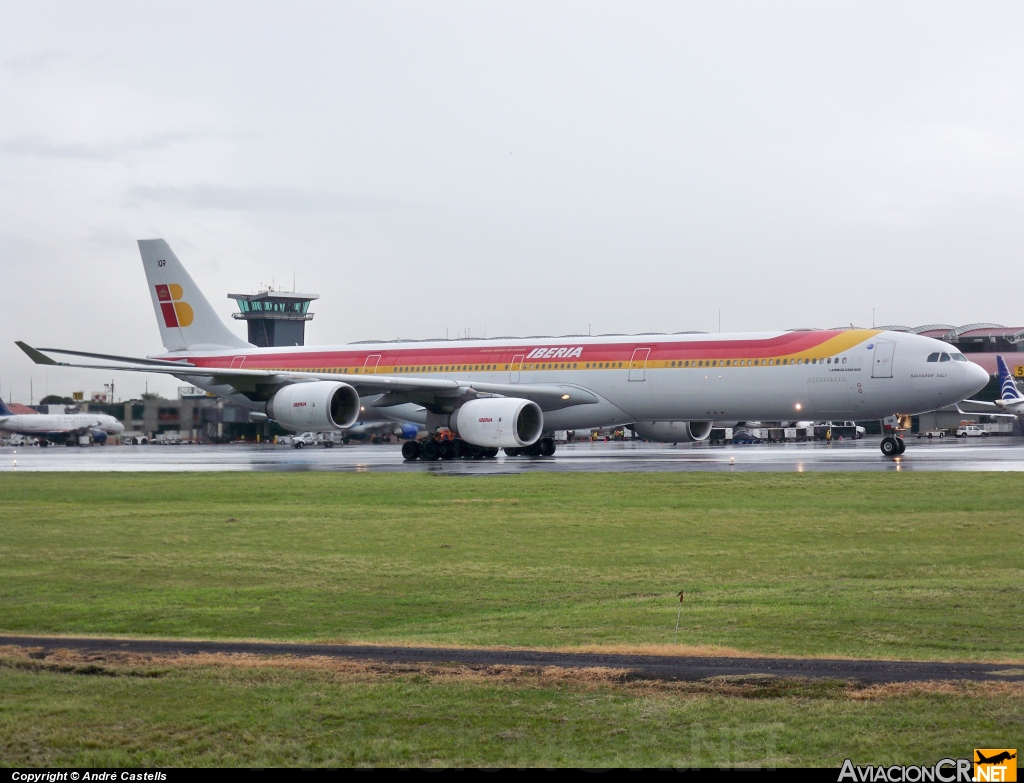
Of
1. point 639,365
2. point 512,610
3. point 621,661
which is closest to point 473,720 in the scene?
point 621,661

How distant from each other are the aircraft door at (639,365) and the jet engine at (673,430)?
14.9 feet

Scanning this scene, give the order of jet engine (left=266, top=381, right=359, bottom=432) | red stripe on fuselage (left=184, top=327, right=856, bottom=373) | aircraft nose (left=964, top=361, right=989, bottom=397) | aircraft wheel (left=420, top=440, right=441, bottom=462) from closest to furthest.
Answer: aircraft nose (left=964, top=361, right=989, bottom=397), red stripe on fuselage (left=184, top=327, right=856, bottom=373), jet engine (left=266, top=381, right=359, bottom=432), aircraft wheel (left=420, top=440, right=441, bottom=462)

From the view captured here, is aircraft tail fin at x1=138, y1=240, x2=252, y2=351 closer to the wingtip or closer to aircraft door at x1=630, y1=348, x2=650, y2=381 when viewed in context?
the wingtip

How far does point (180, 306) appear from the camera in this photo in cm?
4831

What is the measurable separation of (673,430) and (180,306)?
71.7 ft

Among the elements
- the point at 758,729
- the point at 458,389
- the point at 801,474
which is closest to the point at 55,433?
the point at 458,389

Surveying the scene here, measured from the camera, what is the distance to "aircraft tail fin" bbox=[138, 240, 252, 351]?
1893 inches

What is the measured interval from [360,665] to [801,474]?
67.2ft

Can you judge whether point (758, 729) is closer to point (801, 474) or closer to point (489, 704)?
point (489, 704)

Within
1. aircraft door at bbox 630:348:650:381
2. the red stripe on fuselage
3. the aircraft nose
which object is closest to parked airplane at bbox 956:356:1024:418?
the aircraft nose

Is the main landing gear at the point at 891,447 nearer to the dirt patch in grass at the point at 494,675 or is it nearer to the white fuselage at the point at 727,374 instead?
the white fuselage at the point at 727,374

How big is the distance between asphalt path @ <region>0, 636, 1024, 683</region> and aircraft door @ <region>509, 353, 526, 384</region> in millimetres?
31652

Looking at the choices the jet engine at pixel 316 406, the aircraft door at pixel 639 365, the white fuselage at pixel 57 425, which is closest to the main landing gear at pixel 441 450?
the jet engine at pixel 316 406

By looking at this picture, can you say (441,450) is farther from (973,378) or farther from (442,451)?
(973,378)
